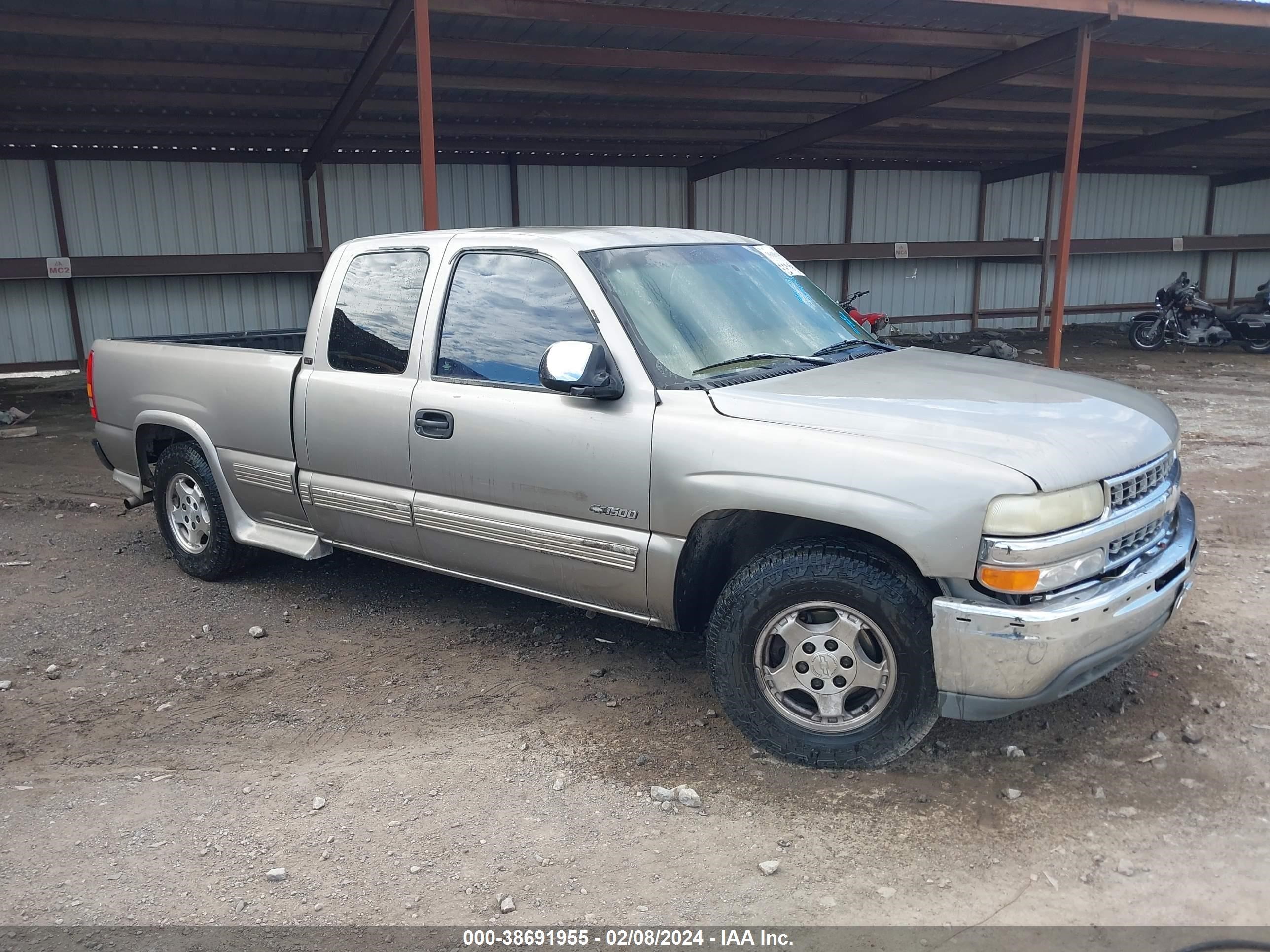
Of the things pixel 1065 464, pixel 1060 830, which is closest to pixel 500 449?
pixel 1065 464

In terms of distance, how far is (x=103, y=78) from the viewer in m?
10.9

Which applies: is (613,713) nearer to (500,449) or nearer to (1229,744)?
(500,449)

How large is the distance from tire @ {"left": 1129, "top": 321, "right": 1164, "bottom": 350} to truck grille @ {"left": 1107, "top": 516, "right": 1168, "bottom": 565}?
15891mm

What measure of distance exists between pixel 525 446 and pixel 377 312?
1.25 m

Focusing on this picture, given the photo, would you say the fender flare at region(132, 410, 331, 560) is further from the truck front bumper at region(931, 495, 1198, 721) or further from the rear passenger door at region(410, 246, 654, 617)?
the truck front bumper at region(931, 495, 1198, 721)

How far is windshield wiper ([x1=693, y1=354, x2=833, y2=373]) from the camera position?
13.1 ft

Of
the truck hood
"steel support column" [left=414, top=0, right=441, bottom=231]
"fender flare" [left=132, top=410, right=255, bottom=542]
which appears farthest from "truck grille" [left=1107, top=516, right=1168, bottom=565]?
"steel support column" [left=414, top=0, right=441, bottom=231]

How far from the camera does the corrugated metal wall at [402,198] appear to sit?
51.7 ft

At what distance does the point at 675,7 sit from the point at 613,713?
7.64 m

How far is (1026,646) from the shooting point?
10.3 feet

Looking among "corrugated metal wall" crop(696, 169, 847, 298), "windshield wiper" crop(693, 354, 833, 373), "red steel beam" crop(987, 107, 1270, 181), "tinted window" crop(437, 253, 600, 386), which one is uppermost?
"red steel beam" crop(987, 107, 1270, 181)

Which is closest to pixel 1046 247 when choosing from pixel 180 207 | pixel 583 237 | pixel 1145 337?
pixel 1145 337

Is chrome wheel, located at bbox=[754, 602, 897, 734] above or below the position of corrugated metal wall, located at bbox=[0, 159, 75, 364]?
below

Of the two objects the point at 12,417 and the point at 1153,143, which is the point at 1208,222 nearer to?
the point at 1153,143
